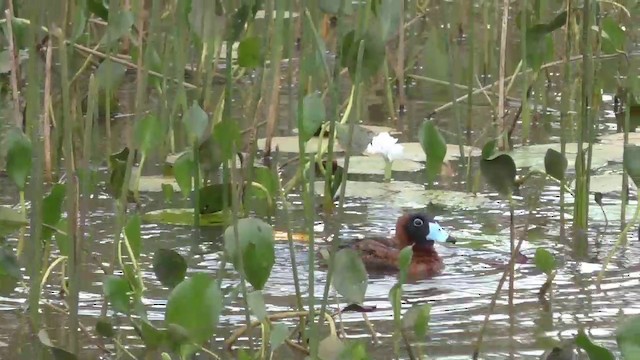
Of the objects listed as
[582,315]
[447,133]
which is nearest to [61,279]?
[582,315]

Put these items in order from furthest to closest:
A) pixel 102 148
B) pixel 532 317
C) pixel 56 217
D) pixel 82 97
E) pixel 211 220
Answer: pixel 102 148 → pixel 82 97 → pixel 211 220 → pixel 532 317 → pixel 56 217

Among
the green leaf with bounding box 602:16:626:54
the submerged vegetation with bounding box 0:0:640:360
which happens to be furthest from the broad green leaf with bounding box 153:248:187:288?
the green leaf with bounding box 602:16:626:54

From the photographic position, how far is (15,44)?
432cm

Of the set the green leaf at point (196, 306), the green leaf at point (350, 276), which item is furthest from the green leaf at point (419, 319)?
the green leaf at point (196, 306)

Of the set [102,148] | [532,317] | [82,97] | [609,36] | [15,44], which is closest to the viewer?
[532,317]

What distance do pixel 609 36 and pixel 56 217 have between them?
2494 millimetres

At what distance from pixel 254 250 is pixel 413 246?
1.58 metres

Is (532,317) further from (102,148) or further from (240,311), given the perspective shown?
(102,148)

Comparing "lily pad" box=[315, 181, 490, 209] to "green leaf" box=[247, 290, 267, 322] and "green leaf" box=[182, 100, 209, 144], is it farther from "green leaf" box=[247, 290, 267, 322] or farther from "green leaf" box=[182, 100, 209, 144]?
"green leaf" box=[247, 290, 267, 322]

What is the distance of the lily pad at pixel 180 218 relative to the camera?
4.60 meters

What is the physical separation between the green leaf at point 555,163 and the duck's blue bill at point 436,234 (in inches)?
24.7

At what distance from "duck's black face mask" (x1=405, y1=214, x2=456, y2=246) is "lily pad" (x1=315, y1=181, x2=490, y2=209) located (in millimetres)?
394

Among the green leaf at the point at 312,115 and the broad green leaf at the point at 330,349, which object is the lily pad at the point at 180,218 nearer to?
the green leaf at the point at 312,115

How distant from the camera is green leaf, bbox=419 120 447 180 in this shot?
4066mm
